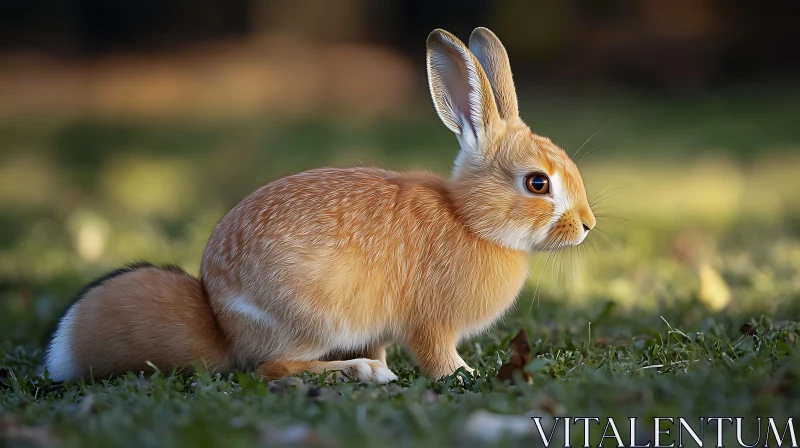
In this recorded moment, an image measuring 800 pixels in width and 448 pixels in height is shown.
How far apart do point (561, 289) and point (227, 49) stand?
13.1 meters

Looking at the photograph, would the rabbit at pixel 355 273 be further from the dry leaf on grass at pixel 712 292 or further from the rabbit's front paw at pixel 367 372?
the dry leaf on grass at pixel 712 292

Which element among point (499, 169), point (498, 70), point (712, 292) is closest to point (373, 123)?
point (712, 292)

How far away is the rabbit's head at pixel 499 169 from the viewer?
4.19 m

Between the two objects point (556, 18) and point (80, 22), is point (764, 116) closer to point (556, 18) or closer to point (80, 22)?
point (556, 18)

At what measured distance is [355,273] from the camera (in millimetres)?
4059

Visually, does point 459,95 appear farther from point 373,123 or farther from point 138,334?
point 373,123

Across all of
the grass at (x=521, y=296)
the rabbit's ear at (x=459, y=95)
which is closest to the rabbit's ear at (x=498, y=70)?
the rabbit's ear at (x=459, y=95)

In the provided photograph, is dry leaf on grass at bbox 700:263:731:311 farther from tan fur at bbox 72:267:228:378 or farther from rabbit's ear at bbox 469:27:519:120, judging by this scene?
tan fur at bbox 72:267:228:378

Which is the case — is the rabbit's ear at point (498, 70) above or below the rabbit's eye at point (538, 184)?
above

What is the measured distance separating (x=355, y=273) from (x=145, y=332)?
883 mm

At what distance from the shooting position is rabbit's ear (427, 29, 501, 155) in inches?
169

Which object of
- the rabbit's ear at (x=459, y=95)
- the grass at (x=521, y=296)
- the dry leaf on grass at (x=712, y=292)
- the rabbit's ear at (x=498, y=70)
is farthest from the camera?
the dry leaf on grass at (x=712, y=292)

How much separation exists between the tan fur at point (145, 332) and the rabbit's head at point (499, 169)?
1.18 metres

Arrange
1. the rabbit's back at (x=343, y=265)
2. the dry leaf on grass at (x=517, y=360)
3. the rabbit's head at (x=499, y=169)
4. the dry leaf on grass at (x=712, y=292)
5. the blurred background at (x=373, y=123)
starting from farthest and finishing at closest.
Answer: the blurred background at (x=373, y=123) < the dry leaf on grass at (x=712, y=292) < the rabbit's head at (x=499, y=169) < the rabbit's back at (x=343, y=265) < the dry leaf on grass at (x=517, y=360)
